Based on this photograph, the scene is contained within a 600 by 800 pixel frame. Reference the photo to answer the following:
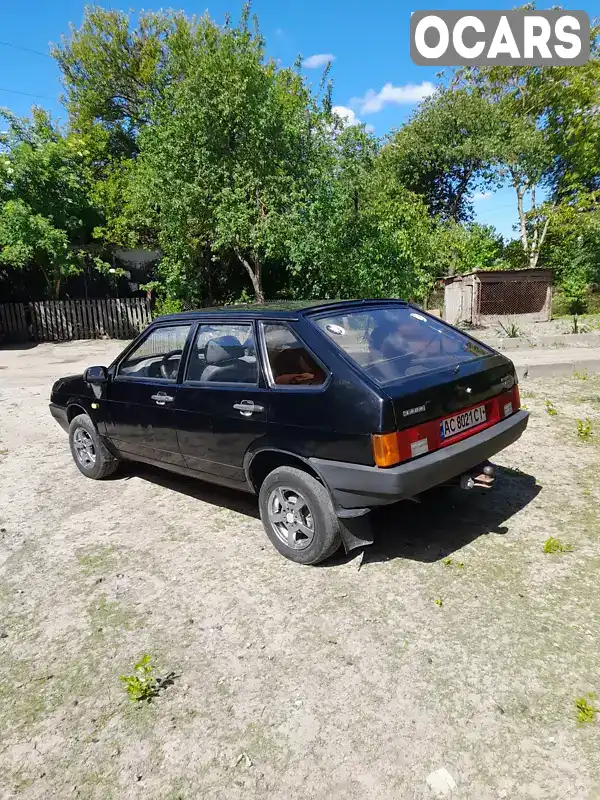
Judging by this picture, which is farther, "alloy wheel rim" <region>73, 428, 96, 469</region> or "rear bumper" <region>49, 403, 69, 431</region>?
"rear bumper" <region>49, 403, 69, 431</region>

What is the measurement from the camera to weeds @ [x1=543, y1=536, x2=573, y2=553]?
3.49 m

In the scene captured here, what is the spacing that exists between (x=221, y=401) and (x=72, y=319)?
1708 cm

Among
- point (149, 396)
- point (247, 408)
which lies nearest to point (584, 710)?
point (247, 408)

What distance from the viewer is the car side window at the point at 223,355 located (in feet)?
12.3

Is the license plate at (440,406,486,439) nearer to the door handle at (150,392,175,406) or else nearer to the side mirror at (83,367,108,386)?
the door handle at (150,392,175,406)

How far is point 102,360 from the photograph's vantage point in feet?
46.9

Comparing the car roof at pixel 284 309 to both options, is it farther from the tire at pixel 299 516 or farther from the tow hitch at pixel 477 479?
the tow hitch at pixel 477 479

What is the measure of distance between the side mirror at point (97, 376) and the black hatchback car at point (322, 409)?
15.0 inches

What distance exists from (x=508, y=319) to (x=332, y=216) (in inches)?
322

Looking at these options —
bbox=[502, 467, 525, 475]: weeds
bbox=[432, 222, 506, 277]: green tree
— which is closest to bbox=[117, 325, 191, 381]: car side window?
bbox=[502, 467, 525, 475]: weeds

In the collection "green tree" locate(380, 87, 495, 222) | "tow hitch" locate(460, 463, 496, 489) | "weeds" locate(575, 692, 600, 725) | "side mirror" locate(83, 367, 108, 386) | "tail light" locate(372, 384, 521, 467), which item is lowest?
"weeds" locate(575, 692, 600, 725)

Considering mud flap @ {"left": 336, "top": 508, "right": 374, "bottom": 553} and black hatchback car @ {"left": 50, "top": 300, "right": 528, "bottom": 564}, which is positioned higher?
black hatchback car @ {"left": 50, "top": 300, "right": 528, "bottom": 564}

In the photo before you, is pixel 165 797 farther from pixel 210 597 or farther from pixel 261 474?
pixel 261 474

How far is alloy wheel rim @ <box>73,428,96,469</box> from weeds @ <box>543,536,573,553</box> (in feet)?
13.6
